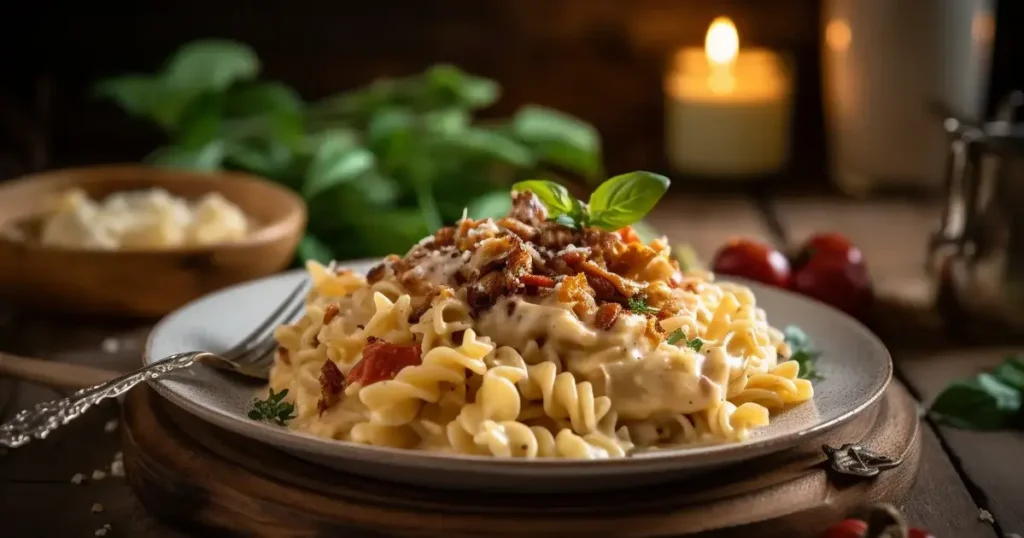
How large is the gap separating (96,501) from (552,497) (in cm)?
100

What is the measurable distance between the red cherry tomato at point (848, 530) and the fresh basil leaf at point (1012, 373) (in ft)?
3.54

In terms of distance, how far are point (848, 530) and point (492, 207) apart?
2377 millimetres

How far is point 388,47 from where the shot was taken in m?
6.21

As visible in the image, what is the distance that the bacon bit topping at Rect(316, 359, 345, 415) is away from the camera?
2426mm

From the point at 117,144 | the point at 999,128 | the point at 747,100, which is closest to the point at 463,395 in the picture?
the point at 999,128

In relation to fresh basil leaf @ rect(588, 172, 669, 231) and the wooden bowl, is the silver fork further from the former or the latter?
fresh basil leaf @ rect(588, 172, 669, 231)

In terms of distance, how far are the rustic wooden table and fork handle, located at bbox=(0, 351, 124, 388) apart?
16 cm

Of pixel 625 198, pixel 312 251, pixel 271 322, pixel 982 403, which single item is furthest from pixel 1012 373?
pixel 312 251

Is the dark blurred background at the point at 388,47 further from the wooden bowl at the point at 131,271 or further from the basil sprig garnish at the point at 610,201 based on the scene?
the basil sprig garnish at the point at 610,201

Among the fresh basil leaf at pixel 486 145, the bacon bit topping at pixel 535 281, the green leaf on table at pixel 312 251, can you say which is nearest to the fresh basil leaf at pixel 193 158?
the green leaf on table at pixel 312 251

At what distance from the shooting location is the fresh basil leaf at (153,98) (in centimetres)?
483

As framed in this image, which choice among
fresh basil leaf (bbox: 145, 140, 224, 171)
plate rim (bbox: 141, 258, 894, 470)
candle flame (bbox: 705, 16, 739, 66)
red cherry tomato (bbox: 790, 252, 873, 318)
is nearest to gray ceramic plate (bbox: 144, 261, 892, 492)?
plate rim (bbox: 141, 258, 894, 470)

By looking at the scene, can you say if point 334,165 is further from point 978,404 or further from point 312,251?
point 978,404

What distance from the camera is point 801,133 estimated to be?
21.3ft
